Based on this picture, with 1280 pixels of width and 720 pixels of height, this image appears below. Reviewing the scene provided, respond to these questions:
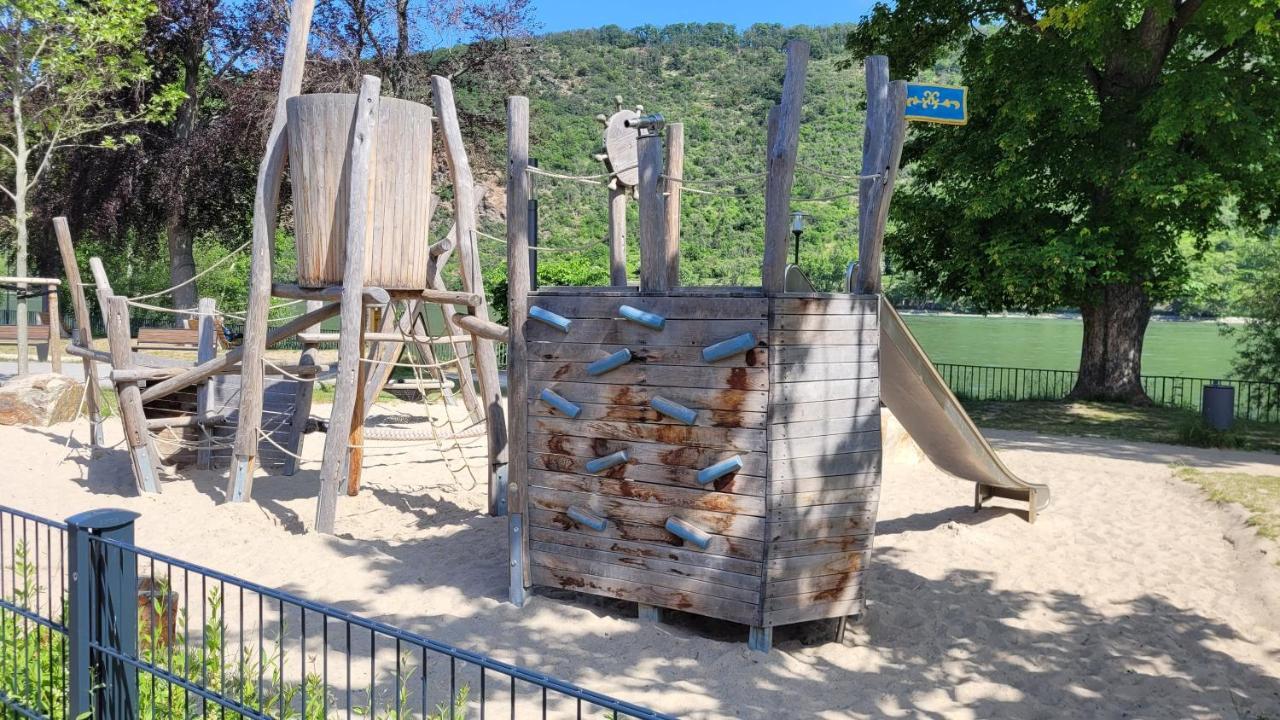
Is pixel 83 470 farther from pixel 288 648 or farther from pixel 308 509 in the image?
pixel 288 648

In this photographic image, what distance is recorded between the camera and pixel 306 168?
740 cm

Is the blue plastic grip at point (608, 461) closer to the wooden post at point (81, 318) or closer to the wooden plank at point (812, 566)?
the wooden plank at point (812, 566)

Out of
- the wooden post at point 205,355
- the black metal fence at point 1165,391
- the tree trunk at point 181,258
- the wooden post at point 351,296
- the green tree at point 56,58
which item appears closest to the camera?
the wooden post at point 351,296

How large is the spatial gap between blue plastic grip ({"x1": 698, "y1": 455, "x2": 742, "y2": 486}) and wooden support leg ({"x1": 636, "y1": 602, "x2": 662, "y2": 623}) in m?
0.90

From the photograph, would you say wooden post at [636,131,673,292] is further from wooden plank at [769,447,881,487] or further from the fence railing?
the fence railing

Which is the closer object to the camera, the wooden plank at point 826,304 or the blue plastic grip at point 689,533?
the wooden plank at point 826,304

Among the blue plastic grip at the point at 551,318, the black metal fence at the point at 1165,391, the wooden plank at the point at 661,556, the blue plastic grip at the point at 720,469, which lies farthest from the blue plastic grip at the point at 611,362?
the black metal fence at the point at 1165,391

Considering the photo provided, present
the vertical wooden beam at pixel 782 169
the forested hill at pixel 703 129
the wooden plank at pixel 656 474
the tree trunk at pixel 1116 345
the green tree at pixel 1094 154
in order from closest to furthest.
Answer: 1. the vertical wooden beam at pixel 782 169
2. the wooden plank at pixel 656 474
3. the green tree at pixel 1094 154
4. the tree trunk at pixel 1116 345
5. the forested hill at pixel 703 129

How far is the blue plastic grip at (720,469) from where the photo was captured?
5250 mm

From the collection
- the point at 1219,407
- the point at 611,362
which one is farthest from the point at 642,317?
the point at 1219,407

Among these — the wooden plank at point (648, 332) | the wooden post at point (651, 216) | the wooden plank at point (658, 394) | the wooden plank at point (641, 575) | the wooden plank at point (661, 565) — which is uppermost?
the wooden post at point (651, 216)

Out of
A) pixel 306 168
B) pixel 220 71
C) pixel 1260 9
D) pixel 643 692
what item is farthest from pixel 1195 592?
pixel 220 71

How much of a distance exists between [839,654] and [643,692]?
1406 mm

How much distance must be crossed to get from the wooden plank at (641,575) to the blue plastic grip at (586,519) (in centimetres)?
21
